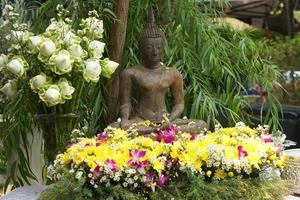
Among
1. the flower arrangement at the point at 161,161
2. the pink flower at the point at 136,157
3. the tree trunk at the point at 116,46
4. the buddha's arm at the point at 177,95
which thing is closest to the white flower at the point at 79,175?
the flower arrangement at the point at 161,161

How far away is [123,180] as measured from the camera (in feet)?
5.76

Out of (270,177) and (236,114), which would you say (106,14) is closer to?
(236,114)

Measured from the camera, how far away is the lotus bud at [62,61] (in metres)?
1.97

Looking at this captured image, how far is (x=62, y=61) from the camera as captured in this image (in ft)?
6.47

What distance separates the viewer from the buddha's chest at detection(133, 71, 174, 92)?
2324 millimetres

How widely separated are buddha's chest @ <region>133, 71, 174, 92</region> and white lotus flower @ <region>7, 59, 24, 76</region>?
481 mm

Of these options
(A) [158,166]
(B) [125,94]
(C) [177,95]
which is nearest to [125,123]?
(B) [125,94]

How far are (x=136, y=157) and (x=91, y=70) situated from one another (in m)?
0.41

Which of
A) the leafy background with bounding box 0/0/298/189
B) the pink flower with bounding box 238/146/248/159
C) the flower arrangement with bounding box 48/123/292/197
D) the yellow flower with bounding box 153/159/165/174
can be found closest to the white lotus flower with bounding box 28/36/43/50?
the flower arrangement with bounding box 48/123/292/197

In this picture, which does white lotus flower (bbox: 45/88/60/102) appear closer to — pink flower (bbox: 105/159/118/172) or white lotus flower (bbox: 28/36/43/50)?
white lotus flower (bbox: 28/36/43/50)

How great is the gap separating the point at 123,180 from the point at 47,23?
3.77 feet

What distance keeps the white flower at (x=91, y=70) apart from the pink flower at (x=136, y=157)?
1.19 feet

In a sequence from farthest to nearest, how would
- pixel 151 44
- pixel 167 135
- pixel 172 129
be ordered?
pixel 151 44 → pixel 172 129 → pixel 167 135

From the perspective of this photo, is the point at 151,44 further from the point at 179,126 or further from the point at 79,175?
the point at 79,175
